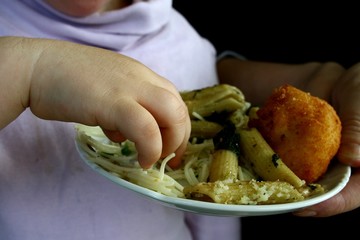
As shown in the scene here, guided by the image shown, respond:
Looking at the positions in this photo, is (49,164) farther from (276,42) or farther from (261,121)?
(276,42)

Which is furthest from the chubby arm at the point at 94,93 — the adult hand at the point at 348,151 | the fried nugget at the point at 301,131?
the adult hand at the point at 348,151

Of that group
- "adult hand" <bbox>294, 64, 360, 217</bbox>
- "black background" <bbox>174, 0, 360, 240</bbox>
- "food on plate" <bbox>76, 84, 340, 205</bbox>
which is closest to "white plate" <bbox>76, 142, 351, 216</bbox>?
"food on plate" <bbox>76, 84, 340, 205</bbox>

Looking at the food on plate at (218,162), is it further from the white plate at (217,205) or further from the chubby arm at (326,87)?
the chubby arm at (326,87)

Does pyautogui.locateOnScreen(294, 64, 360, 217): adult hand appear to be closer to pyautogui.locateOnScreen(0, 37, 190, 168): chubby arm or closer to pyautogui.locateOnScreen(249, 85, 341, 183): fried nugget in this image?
pyautogui.locateOnScreen(249, 85, 341, 183): fried nugget

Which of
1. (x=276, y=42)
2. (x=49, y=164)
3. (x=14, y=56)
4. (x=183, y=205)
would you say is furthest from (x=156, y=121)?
(x=276, y=42)

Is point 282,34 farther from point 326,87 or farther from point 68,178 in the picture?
point 68,178

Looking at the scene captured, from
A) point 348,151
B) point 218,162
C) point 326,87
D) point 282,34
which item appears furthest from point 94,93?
point 282,34

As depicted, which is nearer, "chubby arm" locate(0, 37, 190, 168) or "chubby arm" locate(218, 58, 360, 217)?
"chubby arm" locate(0, 37, 190, 168)
